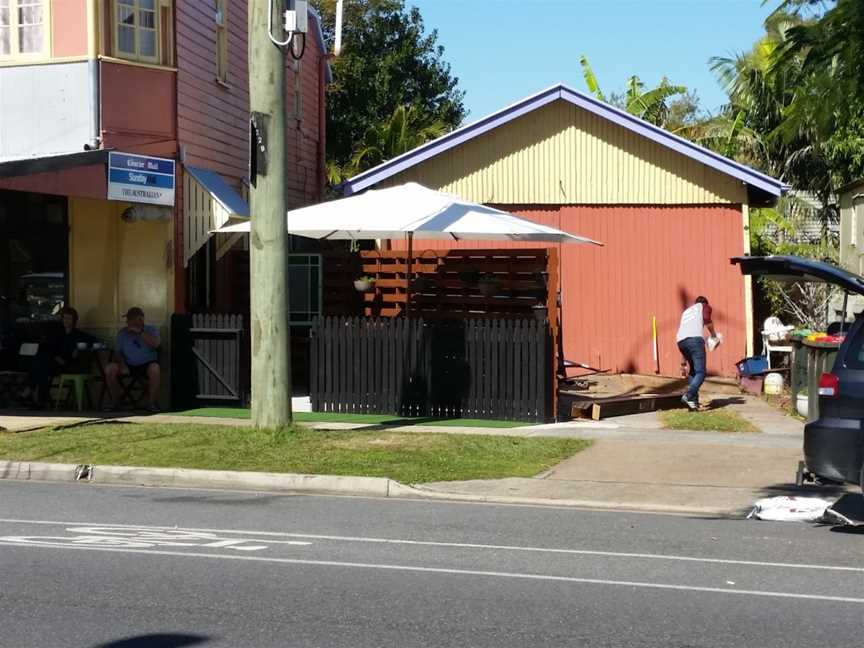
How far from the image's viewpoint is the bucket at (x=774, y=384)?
58.0ft

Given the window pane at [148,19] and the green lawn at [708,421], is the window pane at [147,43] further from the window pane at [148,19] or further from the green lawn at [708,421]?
the green lawn at [708,421]

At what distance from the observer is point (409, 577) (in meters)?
7.45

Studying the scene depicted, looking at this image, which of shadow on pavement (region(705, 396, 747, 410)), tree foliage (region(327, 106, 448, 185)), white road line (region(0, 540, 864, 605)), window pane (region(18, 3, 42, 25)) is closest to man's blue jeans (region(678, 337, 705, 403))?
shadow on pavement (region(705, 396, 747, 410))

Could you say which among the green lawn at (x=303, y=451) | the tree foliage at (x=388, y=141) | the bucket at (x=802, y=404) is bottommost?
the green lawn at (x=303, y=451)

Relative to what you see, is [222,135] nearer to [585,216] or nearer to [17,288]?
[17,288]

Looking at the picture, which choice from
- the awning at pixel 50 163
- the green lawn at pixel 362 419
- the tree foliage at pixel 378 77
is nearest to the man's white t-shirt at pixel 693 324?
the green lawn at pixel 362 419

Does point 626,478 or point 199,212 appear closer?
point 626,478

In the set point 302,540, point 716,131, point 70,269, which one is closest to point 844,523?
point 302,540

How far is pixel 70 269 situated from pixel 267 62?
207 inches

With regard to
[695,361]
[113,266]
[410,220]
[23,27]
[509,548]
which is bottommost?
[509,548]

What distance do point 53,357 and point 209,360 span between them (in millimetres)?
2027

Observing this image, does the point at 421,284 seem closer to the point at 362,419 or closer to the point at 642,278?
the point at 362,419

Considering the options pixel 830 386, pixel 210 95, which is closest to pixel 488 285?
pixel 210 95

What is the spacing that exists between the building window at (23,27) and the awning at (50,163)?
6.40ft
